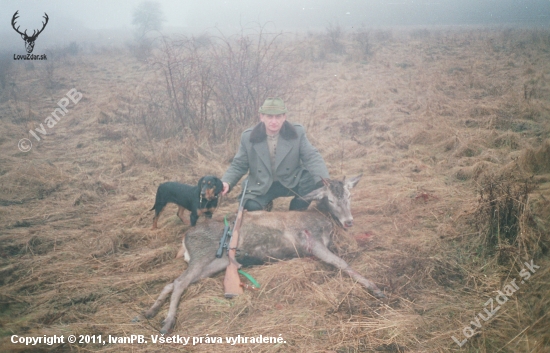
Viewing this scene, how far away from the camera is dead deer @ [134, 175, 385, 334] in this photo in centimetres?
382

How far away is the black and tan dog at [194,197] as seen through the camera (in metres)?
4.45

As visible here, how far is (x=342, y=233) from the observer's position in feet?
14.4

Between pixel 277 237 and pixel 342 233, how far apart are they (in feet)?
2.97

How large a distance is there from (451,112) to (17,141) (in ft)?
37.7

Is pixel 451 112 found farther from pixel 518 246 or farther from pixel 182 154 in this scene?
pixel 182 154

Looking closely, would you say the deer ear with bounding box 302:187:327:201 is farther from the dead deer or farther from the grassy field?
the grassy field

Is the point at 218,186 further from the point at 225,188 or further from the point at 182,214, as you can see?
the point at 182,214


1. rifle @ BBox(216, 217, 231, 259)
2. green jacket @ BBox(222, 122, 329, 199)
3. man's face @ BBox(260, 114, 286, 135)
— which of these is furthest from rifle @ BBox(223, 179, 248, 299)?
man's face @ BBox(260, 114, 286, 135)

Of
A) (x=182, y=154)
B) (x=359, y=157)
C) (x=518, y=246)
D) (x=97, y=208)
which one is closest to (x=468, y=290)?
(x=518, y=246)

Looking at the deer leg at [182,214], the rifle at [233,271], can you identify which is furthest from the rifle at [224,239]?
the deer leg at [182,214]

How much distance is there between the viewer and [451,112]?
28.1 ft

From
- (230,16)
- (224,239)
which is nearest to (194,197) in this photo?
(224,239)

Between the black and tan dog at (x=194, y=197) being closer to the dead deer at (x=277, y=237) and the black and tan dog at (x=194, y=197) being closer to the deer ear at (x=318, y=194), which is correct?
the dead deer at (x=277, y=237)

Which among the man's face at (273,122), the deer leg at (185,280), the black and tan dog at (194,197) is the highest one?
the man's face at (273,122)
